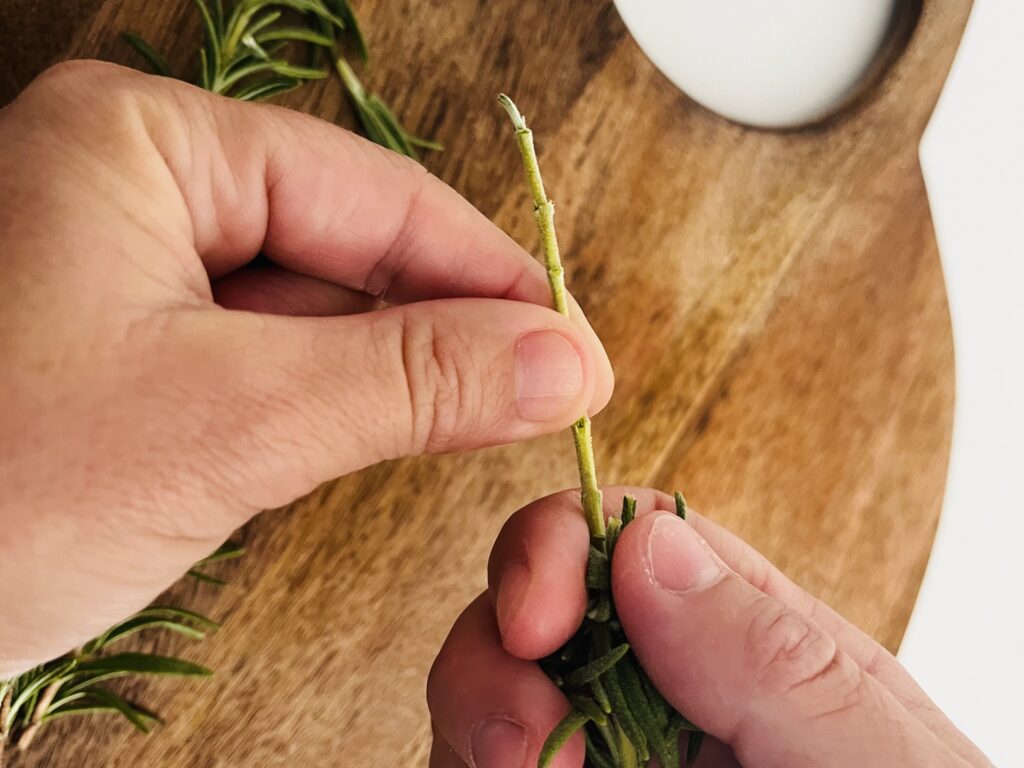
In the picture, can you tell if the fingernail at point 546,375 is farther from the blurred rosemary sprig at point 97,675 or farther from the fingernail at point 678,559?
the blurred rosemary sprig at point 97,675

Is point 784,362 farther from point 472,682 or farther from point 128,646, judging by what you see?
point 128,646

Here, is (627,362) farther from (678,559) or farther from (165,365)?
(165,365)

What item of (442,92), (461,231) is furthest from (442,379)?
(442,92)

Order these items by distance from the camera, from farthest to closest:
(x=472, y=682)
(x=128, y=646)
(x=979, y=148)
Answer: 1. (x=979, y=148)
2. (x=128, y=646)
3. (x=472, y=682)

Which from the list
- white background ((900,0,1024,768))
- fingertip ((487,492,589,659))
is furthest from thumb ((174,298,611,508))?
white background ((900,0,1024,768))

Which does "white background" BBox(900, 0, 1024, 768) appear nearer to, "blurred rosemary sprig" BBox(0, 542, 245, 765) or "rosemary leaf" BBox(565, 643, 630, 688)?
"rosemary leaf" BBox(565, 643, 630, 688)

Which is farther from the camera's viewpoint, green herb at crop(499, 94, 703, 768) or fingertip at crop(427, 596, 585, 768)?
fingertip at crop(427, 596, 585, 768)
